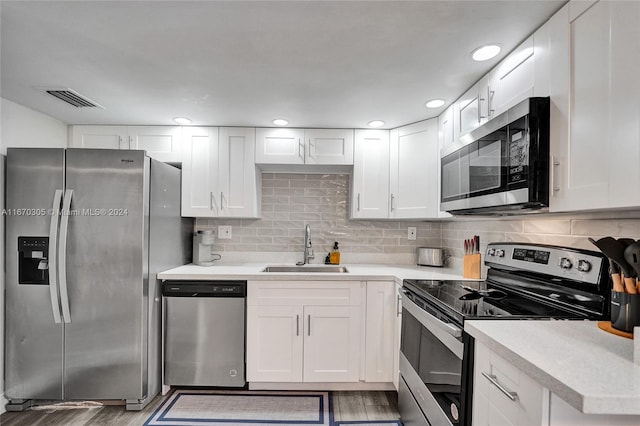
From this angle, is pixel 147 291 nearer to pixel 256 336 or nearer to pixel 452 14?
pixel 256 336

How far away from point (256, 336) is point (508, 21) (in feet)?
7.58

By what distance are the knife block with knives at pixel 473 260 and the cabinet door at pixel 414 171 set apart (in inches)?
12.6

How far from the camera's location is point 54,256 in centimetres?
207

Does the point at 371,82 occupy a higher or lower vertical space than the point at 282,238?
higher

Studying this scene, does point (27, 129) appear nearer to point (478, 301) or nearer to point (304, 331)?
point (304, 331)

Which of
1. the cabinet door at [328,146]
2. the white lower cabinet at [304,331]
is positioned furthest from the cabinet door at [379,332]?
the cabinet door at [328,146]

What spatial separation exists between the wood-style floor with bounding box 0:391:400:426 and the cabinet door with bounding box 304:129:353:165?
1827 millimetres

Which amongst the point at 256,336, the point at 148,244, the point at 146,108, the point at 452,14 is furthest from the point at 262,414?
the point at 452,14

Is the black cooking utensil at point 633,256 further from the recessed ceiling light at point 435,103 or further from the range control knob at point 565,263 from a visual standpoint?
the recessed ceiling light at point 435,103

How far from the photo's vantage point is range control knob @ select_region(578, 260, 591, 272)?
4.36 ft

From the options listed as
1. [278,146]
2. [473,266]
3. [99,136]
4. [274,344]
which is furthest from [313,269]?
[99,136]

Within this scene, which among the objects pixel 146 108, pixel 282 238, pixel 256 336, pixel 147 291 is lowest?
pixel 256 336

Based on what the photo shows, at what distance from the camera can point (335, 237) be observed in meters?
3.08

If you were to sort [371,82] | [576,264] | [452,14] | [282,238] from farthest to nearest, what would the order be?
[282,238], [371,82], [576,264], [452,14]
